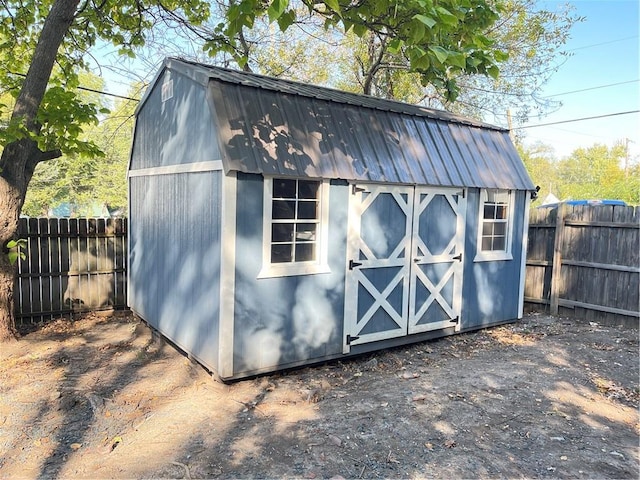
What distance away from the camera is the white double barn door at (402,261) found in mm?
5465

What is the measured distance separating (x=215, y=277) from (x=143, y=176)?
296cm

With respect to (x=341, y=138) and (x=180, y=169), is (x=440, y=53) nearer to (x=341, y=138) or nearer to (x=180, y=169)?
(x=341, y=138)

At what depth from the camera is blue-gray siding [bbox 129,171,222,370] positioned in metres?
4.73

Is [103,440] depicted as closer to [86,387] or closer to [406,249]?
[86,387]

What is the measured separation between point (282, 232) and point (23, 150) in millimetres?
3584

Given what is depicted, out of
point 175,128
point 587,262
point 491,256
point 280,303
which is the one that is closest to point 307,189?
point 280,303

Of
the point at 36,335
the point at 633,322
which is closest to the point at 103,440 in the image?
the point at 36,335

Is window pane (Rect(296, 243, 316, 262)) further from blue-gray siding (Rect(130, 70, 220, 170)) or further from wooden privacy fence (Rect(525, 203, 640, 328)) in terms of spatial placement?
wooden privacy fence (Rect(525, 203, 640, 328))

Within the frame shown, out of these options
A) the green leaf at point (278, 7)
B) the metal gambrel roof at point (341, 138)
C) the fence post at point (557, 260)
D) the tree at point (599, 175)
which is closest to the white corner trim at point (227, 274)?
the metal gambrel roof at point (341, 138)

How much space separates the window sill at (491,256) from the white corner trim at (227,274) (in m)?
3.89

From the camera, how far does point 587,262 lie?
767 cm

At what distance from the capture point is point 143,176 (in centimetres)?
678

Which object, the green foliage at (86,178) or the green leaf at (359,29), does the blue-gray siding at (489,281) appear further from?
the green foliage at (86,178)

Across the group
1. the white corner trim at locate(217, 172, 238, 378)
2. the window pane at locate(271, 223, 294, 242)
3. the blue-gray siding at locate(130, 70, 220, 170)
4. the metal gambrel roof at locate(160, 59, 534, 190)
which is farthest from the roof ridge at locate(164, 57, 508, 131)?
the window pane at locate(271, 223, 294, 242)
